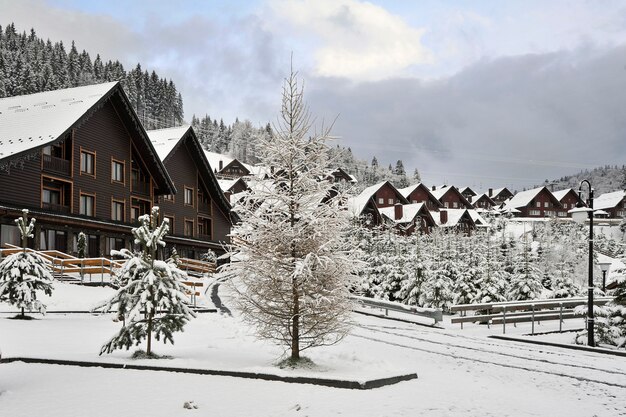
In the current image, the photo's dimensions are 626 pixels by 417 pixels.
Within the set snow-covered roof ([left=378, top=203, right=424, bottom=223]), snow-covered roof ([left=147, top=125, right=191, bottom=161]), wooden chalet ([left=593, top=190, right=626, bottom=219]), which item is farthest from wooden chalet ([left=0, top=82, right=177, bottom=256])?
wooden chalet ([left=593, top=190, right=626, bottom=219])

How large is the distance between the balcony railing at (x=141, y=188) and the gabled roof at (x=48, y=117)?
64.7 inches

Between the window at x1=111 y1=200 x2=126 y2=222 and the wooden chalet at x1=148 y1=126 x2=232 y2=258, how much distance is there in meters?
5.43

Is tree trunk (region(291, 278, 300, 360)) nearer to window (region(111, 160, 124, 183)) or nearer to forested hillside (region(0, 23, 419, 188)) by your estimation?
window (region(111, 160, 124, 183))

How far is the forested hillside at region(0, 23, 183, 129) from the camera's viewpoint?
124500mm

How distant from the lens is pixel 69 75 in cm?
14862

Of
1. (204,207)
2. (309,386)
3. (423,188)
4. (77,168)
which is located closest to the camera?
(309,386)

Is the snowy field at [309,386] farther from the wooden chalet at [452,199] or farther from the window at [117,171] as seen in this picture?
the wooden chalet at [452,199]

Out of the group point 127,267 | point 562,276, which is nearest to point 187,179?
point 562,276

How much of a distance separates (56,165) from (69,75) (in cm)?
12483

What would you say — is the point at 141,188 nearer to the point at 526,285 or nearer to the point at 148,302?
the point at 526,285

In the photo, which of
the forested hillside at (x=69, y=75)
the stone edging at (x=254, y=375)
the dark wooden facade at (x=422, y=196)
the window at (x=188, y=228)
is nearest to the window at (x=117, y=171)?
the window at (x=188, y=228)

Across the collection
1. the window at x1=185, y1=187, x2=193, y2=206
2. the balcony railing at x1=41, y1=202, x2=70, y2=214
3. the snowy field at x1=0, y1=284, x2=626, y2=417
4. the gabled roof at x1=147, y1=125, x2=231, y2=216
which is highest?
the gabled roof at x1=147, y1=125, x2=231, y2=216

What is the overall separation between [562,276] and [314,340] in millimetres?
32300

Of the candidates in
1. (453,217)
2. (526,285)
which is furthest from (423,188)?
(526,285)
